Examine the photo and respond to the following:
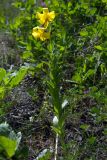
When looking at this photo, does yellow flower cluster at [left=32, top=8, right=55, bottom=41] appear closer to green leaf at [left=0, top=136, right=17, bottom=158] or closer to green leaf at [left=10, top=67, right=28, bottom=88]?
green leaf at [left=10, top=67, right=28, bottom=88]

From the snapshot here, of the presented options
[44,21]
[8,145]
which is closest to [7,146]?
[8,145]

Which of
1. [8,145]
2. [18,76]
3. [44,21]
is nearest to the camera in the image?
[8,145]

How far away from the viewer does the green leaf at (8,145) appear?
1.29 meters

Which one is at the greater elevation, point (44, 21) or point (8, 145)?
point (44, 21)

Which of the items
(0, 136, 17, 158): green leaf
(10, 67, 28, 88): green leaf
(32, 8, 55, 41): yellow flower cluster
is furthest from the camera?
(10, 67, 28, 88): green leaf

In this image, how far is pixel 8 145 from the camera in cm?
130

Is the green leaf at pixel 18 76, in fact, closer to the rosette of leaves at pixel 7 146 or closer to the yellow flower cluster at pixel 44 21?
the yellow flower cluster at pixel 44 21

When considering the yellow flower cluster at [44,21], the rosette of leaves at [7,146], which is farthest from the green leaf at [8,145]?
the yellow flower cluster at [44,21]

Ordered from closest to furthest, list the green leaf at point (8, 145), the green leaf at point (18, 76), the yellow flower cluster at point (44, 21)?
the green leaf at point (8, 145), the yellow flower cluster at point (44, 21), the green leaf at point (18, 76)

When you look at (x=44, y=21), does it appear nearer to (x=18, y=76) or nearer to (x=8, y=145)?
(x=18, y=76)

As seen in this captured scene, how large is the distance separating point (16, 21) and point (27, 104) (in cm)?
119

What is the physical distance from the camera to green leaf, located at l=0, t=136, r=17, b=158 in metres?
1.29

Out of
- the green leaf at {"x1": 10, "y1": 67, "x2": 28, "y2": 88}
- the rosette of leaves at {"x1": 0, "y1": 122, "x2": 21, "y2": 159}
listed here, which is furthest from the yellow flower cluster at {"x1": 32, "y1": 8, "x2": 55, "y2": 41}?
the rosette of leaves at {"x1": 0, "y1": 122, "x2": 21, "y2": 159}

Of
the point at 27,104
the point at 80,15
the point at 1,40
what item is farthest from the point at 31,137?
the point at 1,40
